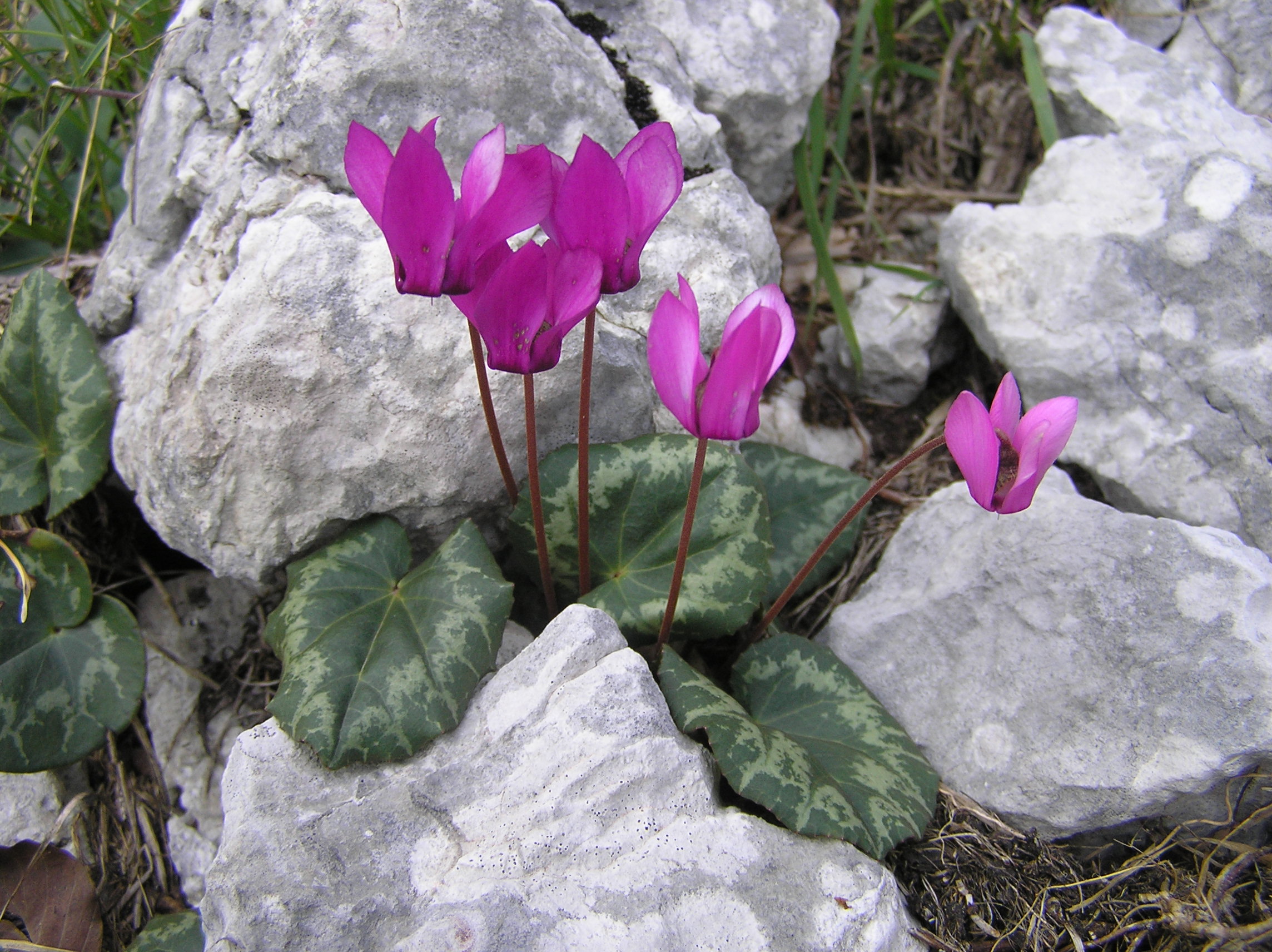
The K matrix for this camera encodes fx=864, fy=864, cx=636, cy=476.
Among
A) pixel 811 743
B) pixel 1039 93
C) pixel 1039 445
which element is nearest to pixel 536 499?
pixel 811 743

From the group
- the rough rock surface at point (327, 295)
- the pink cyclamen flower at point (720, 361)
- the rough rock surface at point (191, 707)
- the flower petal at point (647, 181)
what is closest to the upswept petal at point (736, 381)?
the pink cyclamen flower at point (720, 361)

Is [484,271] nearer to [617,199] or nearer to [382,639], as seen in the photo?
[617,199]

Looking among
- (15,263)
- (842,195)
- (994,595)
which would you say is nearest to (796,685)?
(994,595)

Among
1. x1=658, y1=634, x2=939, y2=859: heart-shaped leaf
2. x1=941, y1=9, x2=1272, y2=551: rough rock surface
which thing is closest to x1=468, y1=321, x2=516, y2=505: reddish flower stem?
x1=658, y1=634, x2=939, y2=859: heart-shaped leaf

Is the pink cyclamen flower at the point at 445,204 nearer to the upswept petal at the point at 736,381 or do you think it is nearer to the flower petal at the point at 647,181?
the flower petal at the point at 647,181

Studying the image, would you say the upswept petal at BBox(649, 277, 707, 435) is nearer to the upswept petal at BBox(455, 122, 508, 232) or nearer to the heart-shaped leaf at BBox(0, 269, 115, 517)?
the upswept petal at BBox(455, 122, 508, 232)
